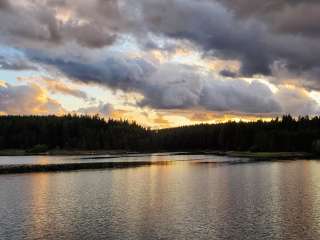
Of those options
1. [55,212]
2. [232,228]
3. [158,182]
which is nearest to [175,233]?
[232,228]

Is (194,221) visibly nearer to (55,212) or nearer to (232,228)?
(232,228)

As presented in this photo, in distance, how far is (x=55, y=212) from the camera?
171 ft

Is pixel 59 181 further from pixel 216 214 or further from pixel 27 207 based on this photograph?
pixel 216 214

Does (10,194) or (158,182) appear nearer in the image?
(10,194)

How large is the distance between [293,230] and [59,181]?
186ft

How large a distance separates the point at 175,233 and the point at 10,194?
3679 cm

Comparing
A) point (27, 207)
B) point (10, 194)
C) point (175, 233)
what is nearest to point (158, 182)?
point (10, 194)

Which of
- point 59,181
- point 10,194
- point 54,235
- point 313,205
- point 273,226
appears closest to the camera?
point 54,235

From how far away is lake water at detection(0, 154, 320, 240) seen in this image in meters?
41.3

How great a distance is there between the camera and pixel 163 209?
5312cm

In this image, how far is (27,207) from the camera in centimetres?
5647

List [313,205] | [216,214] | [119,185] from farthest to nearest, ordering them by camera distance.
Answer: [119,185] → [313,205] → [216,214]

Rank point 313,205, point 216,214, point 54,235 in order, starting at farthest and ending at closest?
1. point 313,205
2. point 216,214
3. point 54,235

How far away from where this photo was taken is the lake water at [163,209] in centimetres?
→ 4131
